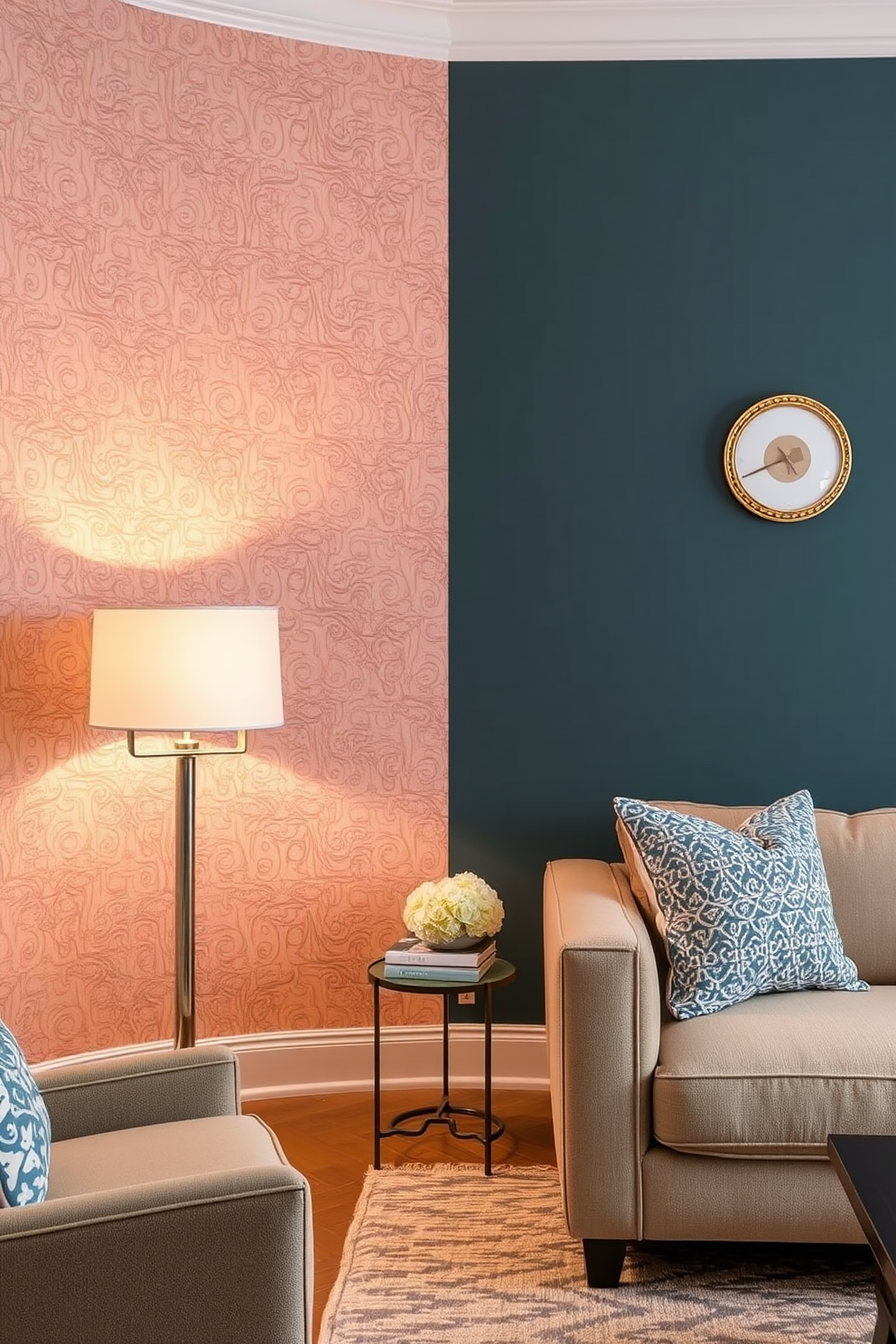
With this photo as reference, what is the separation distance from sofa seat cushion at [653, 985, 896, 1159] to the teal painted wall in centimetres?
119

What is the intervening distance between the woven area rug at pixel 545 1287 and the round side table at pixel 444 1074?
9.7 inches

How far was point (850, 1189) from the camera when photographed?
1.88 meters

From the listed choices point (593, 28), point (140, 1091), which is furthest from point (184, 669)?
point (593, 28)

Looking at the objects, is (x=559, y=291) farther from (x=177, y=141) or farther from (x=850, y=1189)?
(x=850, y=1189)

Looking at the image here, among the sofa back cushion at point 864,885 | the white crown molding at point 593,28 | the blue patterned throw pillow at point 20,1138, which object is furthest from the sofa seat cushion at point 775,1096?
the white crown molding at point 593,28

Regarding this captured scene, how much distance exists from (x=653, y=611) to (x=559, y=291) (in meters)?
0.95

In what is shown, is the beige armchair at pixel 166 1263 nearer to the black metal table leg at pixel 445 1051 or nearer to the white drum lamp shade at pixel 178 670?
the white drum lamp shade at pixel 178 670

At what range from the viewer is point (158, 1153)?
203cm

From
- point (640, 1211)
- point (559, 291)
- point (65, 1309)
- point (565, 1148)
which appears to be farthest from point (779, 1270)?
point (559, 291)

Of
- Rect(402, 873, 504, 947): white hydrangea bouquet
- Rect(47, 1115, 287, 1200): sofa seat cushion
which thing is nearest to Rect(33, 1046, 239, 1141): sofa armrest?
Rect(47, 1115, 287, 1200): sofa seat cushion

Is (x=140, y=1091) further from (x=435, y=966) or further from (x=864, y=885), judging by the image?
(x=864, y=885)

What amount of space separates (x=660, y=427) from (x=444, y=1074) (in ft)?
6.17

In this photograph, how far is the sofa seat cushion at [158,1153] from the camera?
6.33 feet

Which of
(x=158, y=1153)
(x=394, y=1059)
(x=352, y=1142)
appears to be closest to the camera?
(x=158, y=1153)
